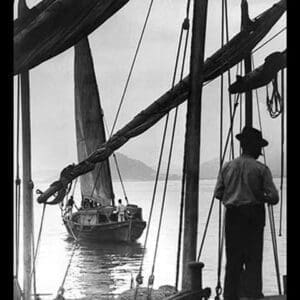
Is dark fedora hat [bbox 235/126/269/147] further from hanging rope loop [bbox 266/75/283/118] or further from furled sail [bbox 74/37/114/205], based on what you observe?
furled sail [bbox 74/37/114/205]

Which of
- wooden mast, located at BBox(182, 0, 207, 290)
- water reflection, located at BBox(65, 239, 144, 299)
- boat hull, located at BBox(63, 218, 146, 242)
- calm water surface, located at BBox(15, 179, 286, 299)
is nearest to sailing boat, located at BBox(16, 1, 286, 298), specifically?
wooden mast, located at BBox(182, 0, 207, 290)

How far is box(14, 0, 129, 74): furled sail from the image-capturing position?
3891 mm

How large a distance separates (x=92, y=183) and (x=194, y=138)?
21.2m

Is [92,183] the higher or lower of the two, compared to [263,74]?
lower

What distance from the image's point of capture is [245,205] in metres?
4.42

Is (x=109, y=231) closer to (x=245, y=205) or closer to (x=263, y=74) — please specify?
(x=263, y=74)

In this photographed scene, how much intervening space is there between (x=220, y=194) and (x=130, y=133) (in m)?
2.16

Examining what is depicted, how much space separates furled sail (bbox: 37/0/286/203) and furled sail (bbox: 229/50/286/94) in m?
0.71

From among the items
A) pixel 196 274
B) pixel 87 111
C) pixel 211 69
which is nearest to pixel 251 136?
pixel 196 274

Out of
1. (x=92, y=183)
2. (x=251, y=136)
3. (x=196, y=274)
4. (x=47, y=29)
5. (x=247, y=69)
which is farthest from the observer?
(x=92, y=183)

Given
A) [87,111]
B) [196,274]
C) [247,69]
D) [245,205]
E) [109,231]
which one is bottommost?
[109,231]

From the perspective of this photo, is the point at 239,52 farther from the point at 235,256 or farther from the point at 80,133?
the point at 80,133
